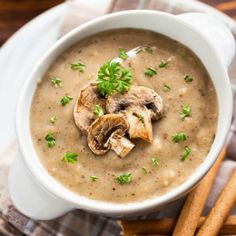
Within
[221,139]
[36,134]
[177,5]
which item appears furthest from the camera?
[177,5]

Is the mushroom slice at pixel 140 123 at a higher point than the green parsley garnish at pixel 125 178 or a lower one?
higher

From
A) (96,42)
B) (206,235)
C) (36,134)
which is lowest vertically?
(206,235)

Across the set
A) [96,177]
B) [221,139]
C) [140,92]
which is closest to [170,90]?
[140,92]

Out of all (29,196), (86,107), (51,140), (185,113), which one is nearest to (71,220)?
(29,196)

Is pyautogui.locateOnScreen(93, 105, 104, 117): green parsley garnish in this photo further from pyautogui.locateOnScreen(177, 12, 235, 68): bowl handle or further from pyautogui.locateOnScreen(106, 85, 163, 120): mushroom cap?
pyautogui.locateOnScreen(177, 12, 235, 68): bowl handle

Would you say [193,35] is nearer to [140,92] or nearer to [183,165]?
[140,92]

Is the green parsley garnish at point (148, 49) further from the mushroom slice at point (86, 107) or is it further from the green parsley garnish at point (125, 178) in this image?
the green parsley garnish at point (125, 178)

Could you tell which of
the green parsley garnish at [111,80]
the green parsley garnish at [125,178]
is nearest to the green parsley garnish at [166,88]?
the green parsley garnish at [111,80]
